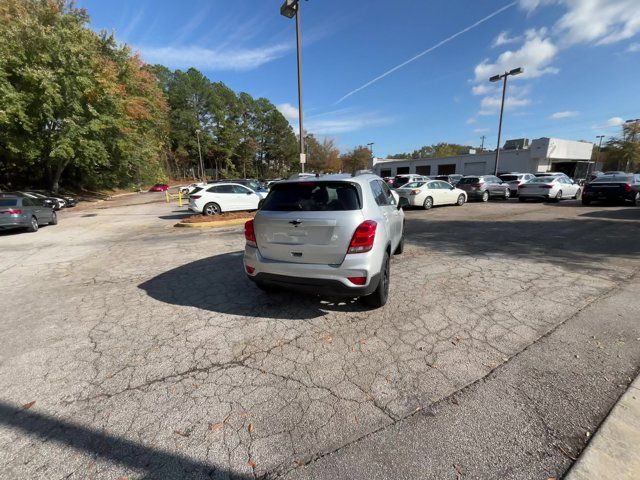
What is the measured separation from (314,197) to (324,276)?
983 mm

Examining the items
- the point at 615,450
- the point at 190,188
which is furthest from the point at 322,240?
the point at 190,188

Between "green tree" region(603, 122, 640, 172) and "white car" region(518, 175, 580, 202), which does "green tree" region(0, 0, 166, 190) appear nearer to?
"white car" region(518, 175, 580, 202)

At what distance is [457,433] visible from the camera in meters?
2.09

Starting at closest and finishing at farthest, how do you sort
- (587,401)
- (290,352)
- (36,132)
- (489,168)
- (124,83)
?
(587,401), (290,352), (36,132), (124,83), (489,168)

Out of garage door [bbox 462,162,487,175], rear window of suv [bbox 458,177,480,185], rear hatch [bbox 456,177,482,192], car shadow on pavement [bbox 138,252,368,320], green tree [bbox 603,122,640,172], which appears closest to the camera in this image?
car shadow on pavement [bbox 138,252,368,320]

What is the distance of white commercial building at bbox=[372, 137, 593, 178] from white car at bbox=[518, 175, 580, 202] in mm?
24659

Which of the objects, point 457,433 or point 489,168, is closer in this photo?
point 457,433

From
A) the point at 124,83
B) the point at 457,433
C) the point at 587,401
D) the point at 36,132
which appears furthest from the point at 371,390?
the point at 124,83

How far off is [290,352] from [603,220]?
12.2 m

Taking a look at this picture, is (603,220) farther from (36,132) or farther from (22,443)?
(36,132)

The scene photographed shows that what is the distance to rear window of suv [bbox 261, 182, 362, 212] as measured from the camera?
11.7 ft

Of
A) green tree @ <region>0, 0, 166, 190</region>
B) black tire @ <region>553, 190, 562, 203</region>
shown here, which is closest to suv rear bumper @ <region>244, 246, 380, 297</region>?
black tire @ <region>553, 190, 562, 203</region>

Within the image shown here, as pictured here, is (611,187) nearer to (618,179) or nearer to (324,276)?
(618,179)

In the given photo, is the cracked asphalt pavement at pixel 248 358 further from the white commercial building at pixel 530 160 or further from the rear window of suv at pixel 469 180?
the white commercial building at pixel 530 160
